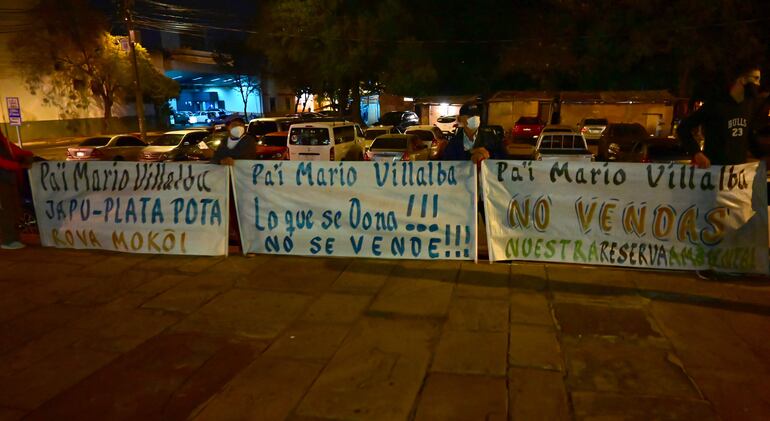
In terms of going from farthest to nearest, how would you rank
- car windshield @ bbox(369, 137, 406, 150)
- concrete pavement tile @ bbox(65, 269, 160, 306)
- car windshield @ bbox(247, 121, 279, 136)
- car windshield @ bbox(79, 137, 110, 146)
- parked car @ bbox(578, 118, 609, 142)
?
1. parked car @ bbox(578, 118, 609, 142)
2. car windshield @ bbox(247, 121, 279, 136)
3. car windshield @ bbox(79, 137, 110, 146)
4. car windshield @ bbox(369, 137, 406, 150)
5. concrete pavement tile @ bbox(65, 269, 160, 306)

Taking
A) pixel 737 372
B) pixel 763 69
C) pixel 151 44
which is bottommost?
pixel 737 372

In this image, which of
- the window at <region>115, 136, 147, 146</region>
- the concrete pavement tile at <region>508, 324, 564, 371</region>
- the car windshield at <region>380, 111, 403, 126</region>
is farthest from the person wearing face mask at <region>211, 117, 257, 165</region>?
A: the car windshield at <region>380, 111, 403, 126</region>

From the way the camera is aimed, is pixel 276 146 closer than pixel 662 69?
Yes

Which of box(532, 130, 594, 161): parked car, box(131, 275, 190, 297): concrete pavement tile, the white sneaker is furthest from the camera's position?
box(532, 130, 594, 161): parked car

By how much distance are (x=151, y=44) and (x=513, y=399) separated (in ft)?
174

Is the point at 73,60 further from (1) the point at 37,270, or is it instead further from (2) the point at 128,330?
(2) the point at 128,330

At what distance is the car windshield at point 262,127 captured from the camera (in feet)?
68.2

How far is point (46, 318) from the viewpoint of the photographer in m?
5.12

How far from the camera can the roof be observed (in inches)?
1170

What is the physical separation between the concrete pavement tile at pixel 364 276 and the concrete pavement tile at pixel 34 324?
252 centimetres

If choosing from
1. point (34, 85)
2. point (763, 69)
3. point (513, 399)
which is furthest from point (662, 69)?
point (34, 85)

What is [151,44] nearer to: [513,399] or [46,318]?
[46,318]

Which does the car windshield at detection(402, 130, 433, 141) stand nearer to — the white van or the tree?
the white van

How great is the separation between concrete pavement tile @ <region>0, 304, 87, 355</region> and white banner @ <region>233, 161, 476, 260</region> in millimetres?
2125
